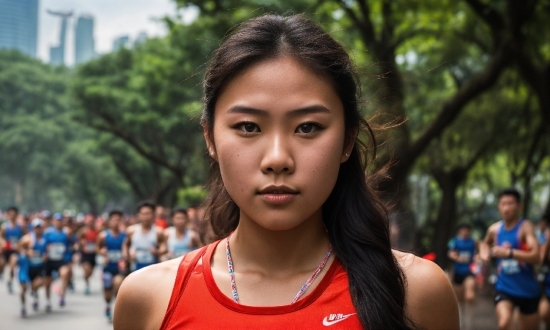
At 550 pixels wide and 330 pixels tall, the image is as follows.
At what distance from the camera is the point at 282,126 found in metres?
2.12

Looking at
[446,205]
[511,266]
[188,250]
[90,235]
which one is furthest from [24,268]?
[446,205]

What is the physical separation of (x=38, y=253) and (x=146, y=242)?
4.04m

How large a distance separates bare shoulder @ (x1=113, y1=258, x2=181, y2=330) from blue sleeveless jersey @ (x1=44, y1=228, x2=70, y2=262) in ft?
45.8

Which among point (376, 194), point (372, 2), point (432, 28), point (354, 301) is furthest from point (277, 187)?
point (432, 28)

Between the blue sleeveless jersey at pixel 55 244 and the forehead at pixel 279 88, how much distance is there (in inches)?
563

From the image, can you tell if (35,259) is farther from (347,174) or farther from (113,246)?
(347,174)

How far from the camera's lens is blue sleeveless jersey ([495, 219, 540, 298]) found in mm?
9164

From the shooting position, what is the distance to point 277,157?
206cm

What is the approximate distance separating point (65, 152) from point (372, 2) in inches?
1484

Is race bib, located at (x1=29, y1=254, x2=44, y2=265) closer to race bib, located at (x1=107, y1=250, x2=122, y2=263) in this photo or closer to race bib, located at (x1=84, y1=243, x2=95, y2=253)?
race bib, located at (x1=107, y1=250, x2=122, y2=263)

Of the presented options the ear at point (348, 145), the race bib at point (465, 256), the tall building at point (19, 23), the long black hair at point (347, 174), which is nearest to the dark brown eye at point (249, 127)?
the long black hair at point (347, 174)

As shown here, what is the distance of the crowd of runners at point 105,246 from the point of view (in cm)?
1217

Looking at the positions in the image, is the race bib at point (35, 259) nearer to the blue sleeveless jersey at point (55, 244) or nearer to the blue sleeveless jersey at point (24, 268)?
the blue sleeveless jersey at point (24, 268)

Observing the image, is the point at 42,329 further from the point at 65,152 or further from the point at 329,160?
the point at 65,152
